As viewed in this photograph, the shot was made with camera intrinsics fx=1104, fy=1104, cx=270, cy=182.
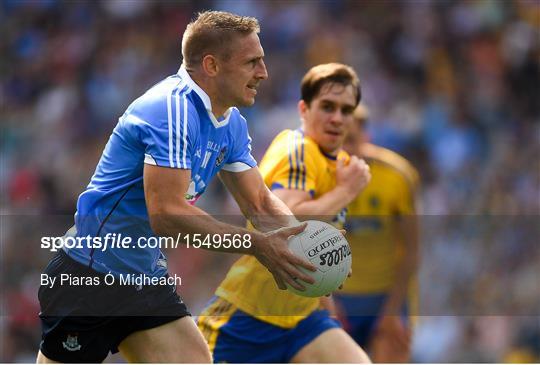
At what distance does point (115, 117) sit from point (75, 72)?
39.7 inches

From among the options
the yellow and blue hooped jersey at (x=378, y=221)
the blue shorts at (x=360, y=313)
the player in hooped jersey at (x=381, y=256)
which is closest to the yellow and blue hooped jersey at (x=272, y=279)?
the player in hooped jersey at (x=381, y=256)

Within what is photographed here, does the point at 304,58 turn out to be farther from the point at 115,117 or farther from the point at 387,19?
the point at 115,117

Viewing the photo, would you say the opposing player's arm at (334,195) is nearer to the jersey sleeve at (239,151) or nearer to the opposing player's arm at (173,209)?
the jersey sleeve at (239,151)

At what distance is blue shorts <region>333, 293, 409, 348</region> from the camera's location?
848 centimetres

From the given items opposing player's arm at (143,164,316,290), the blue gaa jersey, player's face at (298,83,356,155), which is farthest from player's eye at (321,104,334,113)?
opposing player's arm at (143,164,316,290)

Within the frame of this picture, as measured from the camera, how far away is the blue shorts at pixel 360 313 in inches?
334

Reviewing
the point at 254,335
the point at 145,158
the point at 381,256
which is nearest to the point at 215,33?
the point at 145,158

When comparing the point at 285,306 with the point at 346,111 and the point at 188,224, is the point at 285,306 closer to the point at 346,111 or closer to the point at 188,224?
the point at 346,111

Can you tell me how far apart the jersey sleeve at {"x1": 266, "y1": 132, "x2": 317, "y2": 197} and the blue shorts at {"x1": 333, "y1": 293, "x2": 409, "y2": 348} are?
224 cm

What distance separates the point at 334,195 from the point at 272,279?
23.5 inches

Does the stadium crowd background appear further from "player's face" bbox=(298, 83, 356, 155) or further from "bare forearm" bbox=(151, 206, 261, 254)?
"bare forearm" bbox=(151, 206, 261, 254)

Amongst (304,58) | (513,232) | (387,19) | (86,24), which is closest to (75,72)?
(86,24)

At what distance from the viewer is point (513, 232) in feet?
36.5

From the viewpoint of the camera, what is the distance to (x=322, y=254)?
5.15 meters
